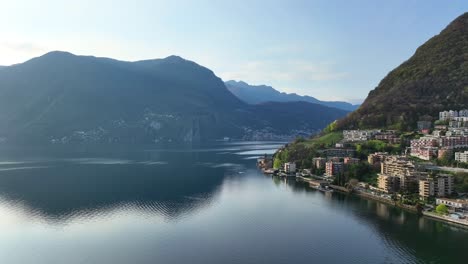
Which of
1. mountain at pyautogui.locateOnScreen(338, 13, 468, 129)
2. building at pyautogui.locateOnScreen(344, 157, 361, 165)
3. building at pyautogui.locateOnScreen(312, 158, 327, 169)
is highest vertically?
mountain at pyautogui.locateOnScreen(338, 13, 468, 129)

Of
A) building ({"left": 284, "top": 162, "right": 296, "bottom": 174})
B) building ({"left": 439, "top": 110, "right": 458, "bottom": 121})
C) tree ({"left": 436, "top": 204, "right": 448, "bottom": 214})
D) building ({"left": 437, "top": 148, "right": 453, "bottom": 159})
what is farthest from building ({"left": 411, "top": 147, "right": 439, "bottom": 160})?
building ({"left": 284, "top": 162, "right": 296, "bottom": 174})

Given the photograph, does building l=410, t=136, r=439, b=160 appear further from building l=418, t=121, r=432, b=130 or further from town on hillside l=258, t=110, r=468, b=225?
building l=418, t=121, r=432, b=130

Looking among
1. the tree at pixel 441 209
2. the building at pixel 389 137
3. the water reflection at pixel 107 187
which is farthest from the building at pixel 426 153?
the water reflection at pixel 107 187

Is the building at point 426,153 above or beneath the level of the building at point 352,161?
above

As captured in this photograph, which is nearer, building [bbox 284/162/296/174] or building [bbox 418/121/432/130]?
building [bbox 418/121/432/130]

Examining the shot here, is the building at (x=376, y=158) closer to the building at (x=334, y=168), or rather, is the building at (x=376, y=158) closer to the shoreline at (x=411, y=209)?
the building at (x=334, y=168)

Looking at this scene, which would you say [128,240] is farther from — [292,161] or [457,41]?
[457,41]

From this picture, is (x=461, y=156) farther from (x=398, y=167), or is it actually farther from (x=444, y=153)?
(x=398, y=167)

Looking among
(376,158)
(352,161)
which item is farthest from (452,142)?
(352,161)
